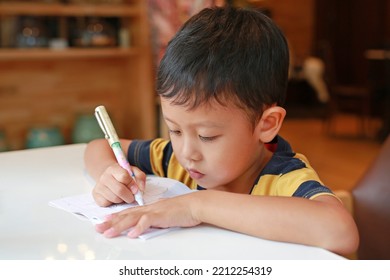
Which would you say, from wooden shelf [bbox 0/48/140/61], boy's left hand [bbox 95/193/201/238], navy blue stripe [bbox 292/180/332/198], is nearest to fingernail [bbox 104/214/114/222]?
boy's left hand [bbox 95/193/201/238]

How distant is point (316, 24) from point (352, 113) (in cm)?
152

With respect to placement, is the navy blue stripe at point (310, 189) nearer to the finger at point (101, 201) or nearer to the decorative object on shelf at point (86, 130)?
the finger at point (101, 201)

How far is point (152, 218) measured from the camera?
2.22 ft

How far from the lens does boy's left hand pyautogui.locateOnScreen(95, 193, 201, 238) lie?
Answer: 2.18ft

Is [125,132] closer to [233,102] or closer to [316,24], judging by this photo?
[233,102]

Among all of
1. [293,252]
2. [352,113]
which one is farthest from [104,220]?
[352,113]

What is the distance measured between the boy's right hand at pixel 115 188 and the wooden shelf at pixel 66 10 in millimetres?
2529

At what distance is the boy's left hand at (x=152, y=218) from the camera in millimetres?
664

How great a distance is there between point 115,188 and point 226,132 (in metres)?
0.19

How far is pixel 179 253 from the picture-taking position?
0.62 meters

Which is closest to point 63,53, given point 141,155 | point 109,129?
point 141,155

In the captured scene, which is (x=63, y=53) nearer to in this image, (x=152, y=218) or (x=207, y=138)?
(x=207, y=138)

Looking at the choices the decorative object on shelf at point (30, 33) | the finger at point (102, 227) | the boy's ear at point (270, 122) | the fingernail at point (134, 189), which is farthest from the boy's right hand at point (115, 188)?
the decorative object on shelf at point (30, 33)

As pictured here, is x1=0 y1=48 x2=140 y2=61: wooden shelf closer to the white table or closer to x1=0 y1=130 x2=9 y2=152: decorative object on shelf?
x1=0 y1=130 x2=9 y2=152: decorative object on shelf
